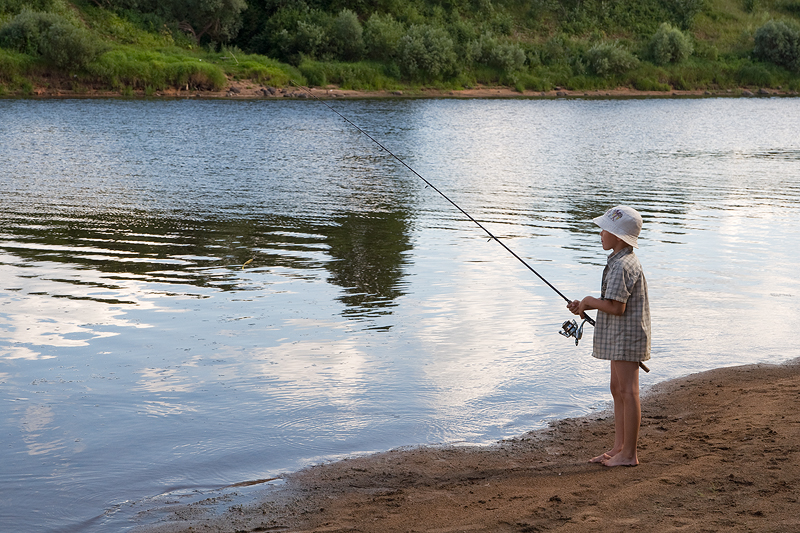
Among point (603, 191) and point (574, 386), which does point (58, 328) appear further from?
point (603, 191)

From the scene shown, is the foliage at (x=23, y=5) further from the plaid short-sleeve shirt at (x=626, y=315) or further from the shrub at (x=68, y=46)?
the plaid short-sleeve shirt at (x=626, y=315)

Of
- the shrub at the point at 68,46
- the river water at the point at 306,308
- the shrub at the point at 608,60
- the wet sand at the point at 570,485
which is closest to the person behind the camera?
the wet sand at the point at 570,485

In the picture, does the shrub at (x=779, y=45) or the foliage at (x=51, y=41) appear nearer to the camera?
the foliage at (x=51, y=41)

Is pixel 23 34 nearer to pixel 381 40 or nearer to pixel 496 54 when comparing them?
pixel 381 40

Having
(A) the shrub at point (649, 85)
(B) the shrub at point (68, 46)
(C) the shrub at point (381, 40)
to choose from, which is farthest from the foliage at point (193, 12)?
(A) the shrub at point (649, 85)

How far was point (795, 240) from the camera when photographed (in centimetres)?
1184

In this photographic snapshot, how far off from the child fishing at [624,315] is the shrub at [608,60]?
199 ft

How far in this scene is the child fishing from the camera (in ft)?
13.7

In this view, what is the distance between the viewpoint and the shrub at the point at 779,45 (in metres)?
66.5

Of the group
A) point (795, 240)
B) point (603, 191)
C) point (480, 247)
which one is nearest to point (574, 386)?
point (480, 247)

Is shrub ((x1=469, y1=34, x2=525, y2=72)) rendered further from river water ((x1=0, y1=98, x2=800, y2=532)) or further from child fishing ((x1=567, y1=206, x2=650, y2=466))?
child fishing ((x1=567, y1=206, x2=650, y2=466))

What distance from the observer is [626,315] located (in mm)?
4262

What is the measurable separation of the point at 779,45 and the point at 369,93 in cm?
3490

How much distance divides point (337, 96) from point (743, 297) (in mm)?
43532
